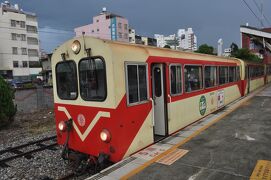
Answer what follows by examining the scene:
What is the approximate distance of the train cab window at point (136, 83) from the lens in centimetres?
540

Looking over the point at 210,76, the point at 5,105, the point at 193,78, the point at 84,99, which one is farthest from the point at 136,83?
the point at 5,105

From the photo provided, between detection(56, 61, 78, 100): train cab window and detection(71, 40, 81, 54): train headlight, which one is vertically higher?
detection(71, 40, 81, 54): train headlight

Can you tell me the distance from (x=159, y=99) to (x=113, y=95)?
228cm

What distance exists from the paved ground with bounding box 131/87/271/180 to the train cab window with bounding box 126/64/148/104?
4.99 feet

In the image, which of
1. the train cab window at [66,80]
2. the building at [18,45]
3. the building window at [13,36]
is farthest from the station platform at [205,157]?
the building window at [13,36]

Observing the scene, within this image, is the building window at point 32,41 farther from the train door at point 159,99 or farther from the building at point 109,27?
the train door at point 159,99

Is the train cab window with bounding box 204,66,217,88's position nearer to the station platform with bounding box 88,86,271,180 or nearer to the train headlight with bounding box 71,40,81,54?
the station platform with bounding box 88,86,271,180

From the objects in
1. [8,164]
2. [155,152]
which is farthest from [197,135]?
[8,164]

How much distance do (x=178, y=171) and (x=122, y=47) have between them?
2837 millimetres

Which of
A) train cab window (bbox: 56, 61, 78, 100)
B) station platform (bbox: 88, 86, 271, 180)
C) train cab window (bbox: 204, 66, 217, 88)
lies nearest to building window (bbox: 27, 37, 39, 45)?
train cab window (bbox: 204, 66, 217, 88)

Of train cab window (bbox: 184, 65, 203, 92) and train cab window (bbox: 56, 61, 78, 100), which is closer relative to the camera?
train cab window (bbox: 56, 61, 78, 100)

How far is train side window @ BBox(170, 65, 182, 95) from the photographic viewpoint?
7.16 meters

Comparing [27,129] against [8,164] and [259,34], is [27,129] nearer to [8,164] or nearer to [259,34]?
[8,164]

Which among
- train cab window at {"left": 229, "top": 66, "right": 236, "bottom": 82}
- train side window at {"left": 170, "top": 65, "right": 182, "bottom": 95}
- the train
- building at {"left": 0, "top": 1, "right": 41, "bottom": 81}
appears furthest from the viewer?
building at {"left": 0, "top": 1, "right": 41, "bottom": 81}
